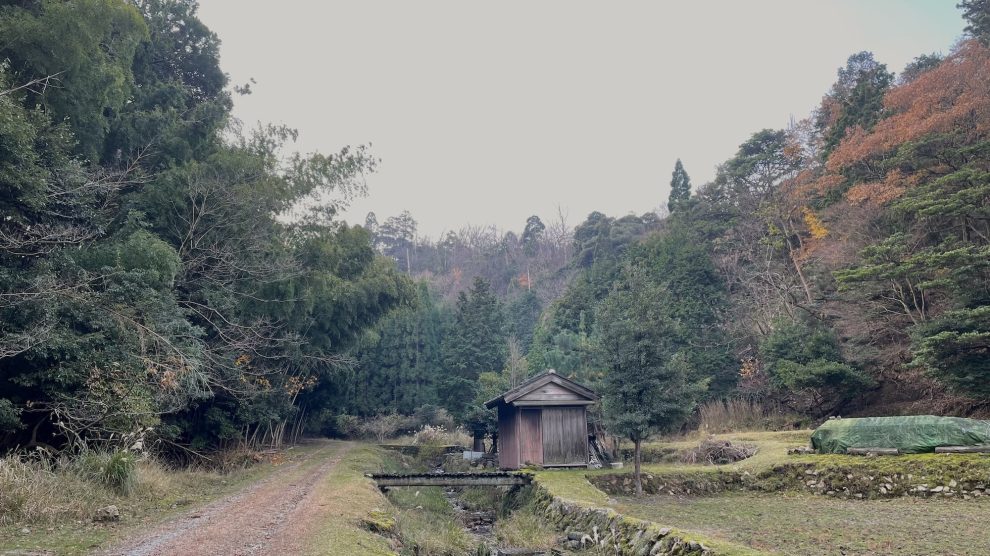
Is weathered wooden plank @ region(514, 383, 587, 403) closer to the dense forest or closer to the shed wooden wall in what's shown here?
the shed wooden wall

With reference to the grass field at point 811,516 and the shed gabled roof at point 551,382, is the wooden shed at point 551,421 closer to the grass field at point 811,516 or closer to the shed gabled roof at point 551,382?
the shed gabled roof at point 551,382

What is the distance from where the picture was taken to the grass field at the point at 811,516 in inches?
307

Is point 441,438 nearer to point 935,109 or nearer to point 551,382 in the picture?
point 551,382

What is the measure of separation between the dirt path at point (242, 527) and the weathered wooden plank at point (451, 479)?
2.60 m

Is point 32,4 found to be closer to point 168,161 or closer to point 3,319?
point 168,161

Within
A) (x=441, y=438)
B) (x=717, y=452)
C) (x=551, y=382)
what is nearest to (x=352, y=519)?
(x=551, y=382)

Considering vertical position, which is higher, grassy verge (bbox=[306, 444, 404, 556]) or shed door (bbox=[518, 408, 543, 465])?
shed door (bbox=[518, 408, 543, 465])

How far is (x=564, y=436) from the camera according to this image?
66.4 ft

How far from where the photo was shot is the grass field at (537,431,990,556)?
780 cm

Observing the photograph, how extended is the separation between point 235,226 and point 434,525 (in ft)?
35.4

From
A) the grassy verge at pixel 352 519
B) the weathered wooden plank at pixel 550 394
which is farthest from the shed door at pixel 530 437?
the grassy verge at pixel 352 519

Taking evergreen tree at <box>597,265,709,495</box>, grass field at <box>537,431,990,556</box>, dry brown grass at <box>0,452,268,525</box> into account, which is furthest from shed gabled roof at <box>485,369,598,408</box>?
dry brown grass at <box>0,452,268,525</box>

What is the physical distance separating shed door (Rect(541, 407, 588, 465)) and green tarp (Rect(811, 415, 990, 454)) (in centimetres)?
747

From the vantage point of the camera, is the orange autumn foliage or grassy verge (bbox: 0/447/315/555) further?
the orange autumn foliage
